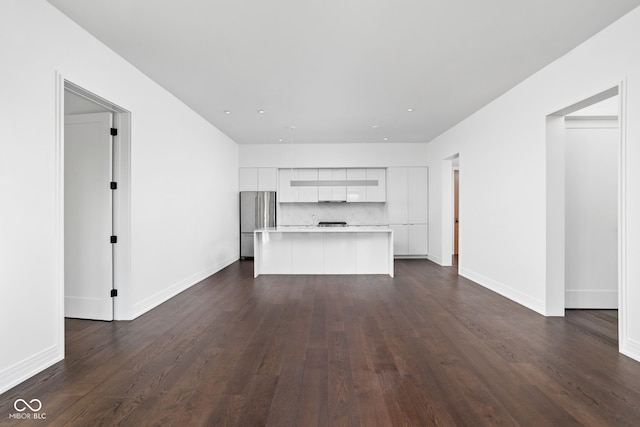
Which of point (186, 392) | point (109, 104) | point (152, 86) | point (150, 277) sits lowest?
point (186, 392)

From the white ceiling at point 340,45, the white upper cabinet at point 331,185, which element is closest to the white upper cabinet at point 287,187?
the white upper cabinet at point 331,185

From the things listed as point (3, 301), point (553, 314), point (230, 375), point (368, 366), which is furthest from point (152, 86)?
point (553, 314)

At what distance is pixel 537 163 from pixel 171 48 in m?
4.16

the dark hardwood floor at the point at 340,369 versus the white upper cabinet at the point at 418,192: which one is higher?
the white upper cabinet at the point at 418,192

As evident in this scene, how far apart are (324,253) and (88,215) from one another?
3596mm

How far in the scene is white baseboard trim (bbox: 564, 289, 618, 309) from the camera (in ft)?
12.7

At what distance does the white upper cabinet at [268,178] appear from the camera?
795 centimetres

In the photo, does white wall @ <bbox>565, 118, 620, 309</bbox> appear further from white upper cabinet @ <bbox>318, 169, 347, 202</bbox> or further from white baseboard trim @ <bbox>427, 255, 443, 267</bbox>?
white upper cabinet @ <bbox>318, 169, 347, 202</bbox>

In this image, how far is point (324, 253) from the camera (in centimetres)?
598

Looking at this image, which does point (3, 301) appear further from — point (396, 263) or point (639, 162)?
point (396, 263)

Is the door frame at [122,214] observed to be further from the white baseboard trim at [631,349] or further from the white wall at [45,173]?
the white baseboard trim at [631,349]

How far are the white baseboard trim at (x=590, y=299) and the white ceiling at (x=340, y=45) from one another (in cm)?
266

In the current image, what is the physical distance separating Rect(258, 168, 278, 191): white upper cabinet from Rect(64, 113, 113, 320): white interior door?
14.7ft

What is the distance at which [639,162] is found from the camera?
8.46 ft
